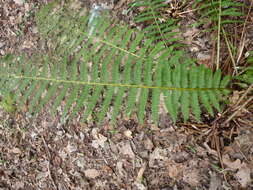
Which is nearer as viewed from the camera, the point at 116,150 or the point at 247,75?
the point at 247,75

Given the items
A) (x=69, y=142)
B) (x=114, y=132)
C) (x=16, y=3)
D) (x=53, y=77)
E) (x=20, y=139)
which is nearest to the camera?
(x=53, y=77)

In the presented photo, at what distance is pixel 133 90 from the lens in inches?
63.4

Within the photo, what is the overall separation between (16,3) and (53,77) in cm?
222

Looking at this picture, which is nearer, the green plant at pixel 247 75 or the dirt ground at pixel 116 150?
the green plant at pixel 247 75

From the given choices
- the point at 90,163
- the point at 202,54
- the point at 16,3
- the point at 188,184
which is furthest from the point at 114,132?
the point at 16,3

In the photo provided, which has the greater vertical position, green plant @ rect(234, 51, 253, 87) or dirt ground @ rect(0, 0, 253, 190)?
green plant @ rect(234, 51, 253, 87)

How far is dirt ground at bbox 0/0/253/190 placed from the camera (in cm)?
193

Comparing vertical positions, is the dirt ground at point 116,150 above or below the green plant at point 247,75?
below

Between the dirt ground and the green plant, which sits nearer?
the green plant

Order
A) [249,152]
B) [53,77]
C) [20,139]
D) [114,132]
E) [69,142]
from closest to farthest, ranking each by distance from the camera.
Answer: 1. [53,77]
2. [249,152]
3. [114,132]
4. [69,142]
5. [20,139]

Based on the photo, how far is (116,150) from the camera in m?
2.39

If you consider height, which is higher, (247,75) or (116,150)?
(247,75)

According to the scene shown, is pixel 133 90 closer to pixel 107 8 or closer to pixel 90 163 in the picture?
pixel 90 163

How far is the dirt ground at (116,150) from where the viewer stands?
1.93m
